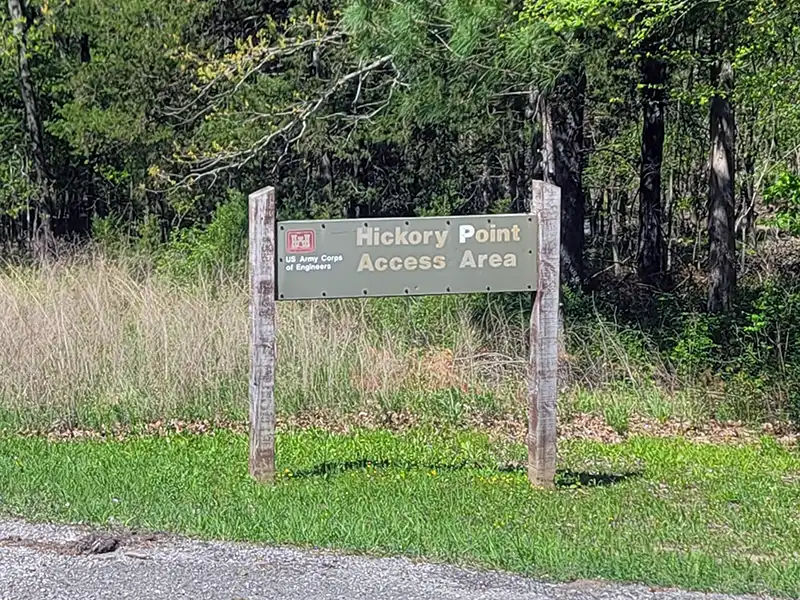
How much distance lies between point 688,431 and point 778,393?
1.55 meters

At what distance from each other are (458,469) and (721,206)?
28.6ft

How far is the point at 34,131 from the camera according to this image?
73.4 ft

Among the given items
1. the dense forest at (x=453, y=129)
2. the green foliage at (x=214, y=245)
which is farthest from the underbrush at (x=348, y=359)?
the green foliage at (x=214, y=245)

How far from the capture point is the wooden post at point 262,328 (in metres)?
6.54

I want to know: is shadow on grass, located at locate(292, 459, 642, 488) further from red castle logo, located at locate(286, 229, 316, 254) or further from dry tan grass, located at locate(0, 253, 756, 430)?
dry tan grass, located at locate(0, 253, 756, 430)

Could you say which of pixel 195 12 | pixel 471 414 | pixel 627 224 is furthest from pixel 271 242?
pixel 627 224

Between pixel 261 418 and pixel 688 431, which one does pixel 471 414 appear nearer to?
pixel 688 431

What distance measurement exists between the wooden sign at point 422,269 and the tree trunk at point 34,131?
15.4 m

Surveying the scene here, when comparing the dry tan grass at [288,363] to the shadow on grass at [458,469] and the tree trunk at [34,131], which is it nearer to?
the shadow on grass at [458,469]

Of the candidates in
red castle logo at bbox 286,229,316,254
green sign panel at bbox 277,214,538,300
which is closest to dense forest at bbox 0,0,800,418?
green sign panel at bbox 277,214,538,300

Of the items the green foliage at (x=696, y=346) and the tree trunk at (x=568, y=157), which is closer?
the green foliage at (x=696, y=346)

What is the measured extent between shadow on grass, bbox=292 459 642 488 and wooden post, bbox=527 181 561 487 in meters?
0.41

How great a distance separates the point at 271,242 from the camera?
6562 mm

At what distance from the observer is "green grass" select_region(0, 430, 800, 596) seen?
5.11 metres
